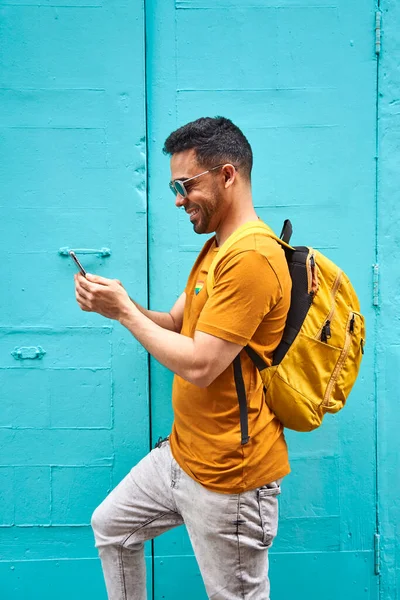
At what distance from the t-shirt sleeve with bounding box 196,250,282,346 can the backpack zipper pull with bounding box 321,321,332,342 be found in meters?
0.25

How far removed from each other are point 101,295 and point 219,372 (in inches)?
17.7

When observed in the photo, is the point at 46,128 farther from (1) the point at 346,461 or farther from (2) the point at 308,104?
(1) the point at 346,461

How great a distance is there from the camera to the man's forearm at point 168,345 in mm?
1859

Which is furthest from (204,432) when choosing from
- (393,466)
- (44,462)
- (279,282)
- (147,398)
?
(393,466)

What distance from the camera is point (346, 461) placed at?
9.21 ft

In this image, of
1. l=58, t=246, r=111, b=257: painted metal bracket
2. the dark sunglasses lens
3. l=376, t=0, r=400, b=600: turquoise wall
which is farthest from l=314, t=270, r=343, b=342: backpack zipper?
l=58, t=246, r=111, b=257: painted metal bracket

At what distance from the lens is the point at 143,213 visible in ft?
8.87

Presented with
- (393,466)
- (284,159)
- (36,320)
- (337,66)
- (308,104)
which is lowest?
(393,466)

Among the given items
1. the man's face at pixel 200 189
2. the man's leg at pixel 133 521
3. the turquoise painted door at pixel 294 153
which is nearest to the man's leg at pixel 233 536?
the man's leg at pixel 133 521

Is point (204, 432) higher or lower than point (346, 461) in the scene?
higher

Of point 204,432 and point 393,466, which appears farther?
point 393,466

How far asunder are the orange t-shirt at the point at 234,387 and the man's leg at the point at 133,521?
14 centimetres

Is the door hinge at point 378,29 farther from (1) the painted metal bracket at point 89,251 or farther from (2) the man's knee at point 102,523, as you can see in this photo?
(2) the man's knee at point 102,523

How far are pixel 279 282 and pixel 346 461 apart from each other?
50.9 inches
